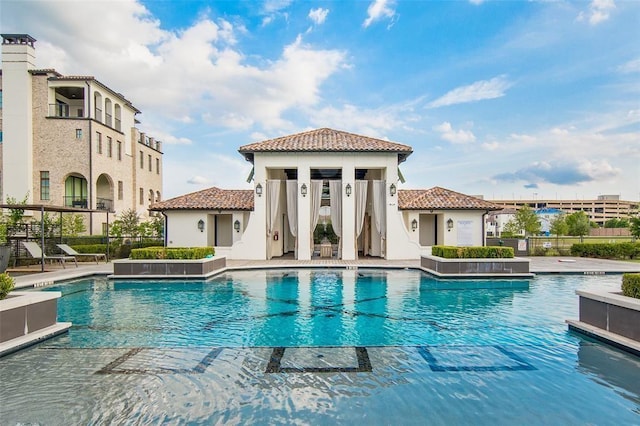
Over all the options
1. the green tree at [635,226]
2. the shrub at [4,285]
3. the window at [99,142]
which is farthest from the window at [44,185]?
the green tree at [635,226]

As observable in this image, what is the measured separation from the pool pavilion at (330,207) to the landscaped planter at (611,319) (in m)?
13.0

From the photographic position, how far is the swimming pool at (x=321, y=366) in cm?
404

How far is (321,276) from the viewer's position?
14.6 meters

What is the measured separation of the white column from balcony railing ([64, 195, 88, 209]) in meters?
19.1

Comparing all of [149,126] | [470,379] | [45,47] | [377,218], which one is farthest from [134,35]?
[149,126]

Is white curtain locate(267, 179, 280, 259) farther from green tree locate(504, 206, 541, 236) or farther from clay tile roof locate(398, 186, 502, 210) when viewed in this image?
green tree locate(504, 206, 541, 236)

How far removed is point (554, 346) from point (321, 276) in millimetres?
9305

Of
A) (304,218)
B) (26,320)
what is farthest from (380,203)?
(26,320)

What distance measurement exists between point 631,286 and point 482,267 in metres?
8.01

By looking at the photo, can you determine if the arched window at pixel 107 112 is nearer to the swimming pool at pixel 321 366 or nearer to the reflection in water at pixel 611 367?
the swimming pool at pixel 321 366

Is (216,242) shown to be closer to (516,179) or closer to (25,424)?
(25,424)

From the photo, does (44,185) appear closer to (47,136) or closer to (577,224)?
(47,136)

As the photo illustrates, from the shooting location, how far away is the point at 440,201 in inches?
842

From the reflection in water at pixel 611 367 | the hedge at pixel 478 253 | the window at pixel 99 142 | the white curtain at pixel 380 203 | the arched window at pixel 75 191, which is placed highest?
the window at pixel 99 142
